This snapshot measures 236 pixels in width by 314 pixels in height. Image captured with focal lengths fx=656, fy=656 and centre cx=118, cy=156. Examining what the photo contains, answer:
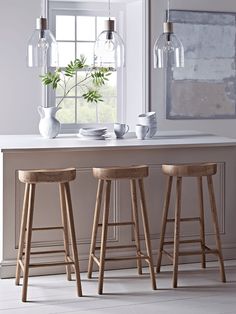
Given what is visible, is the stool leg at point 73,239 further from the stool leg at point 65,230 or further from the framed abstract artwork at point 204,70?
the framed abstract artwork at point 204,70

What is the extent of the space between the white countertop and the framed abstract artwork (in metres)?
1.51

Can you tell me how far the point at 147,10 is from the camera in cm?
670

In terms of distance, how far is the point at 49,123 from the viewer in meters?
5.08

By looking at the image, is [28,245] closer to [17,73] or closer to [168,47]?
[168,47]

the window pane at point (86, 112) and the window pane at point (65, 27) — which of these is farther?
the window pane at point (86, 112)

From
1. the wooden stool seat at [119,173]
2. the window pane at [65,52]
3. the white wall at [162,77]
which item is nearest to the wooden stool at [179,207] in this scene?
the wooden stool seat at [119,173]

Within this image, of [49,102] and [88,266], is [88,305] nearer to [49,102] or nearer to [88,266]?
[88,266]

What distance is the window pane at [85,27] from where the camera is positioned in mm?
6762

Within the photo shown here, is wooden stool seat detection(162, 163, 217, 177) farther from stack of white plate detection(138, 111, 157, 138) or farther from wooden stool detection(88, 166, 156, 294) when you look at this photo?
stack of white plate detection(138, 111, 157, 138)

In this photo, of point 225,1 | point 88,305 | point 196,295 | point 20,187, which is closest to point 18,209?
point 20,187

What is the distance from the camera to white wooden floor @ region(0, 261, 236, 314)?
3.96m

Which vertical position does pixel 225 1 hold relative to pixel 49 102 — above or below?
above

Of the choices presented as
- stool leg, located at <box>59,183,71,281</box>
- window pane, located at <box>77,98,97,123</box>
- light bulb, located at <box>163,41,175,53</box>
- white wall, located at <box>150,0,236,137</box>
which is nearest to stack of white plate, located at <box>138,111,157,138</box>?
light bulb, located at <box>163,41,175,53</box>

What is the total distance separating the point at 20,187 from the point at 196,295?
142 centimetres
